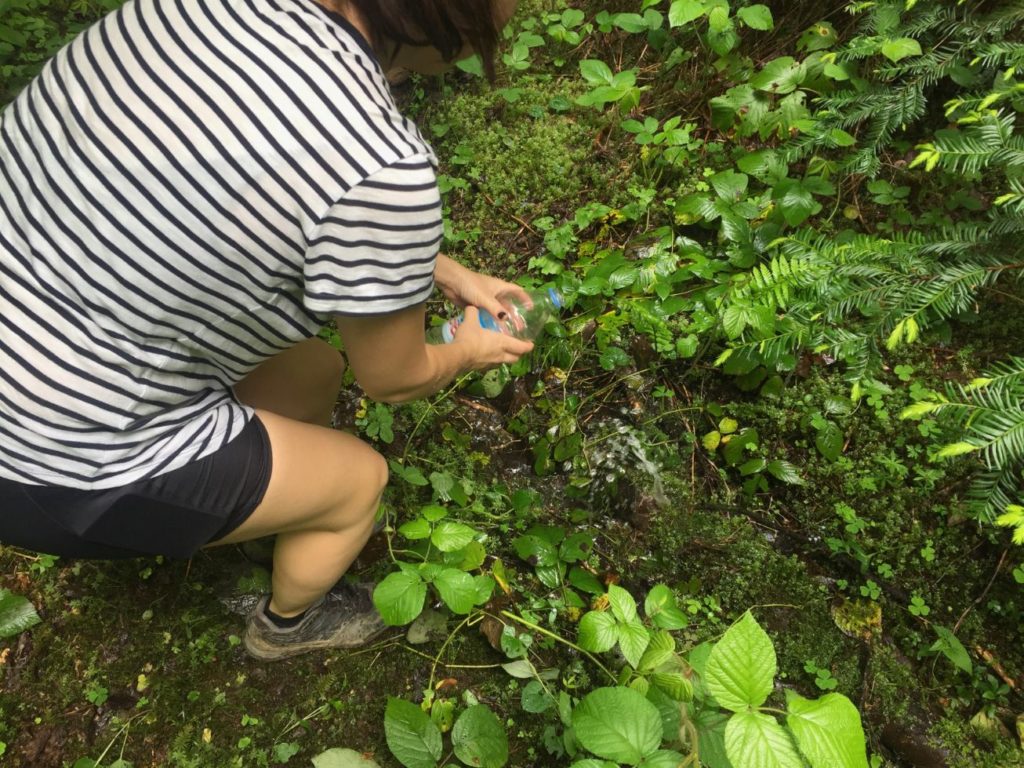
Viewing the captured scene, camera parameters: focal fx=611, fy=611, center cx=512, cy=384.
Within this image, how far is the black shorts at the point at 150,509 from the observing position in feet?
3.97

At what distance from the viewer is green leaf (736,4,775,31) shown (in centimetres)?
276

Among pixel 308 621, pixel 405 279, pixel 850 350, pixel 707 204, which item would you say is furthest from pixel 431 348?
pixel 707 204

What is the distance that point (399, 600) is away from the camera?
1.59 meters

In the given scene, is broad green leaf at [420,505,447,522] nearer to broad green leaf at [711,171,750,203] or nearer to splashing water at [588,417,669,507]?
splashing water at [588,417,669,507]

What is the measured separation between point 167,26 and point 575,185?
219 centimetres

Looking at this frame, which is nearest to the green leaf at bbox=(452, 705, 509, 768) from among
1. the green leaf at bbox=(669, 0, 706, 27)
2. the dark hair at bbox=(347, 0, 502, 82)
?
the dark hair at bbox=(347, 0, 502, 82)

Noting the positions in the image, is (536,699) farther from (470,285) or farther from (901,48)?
(901,48)

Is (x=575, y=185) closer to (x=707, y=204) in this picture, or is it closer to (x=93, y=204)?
(x=707, y=204)

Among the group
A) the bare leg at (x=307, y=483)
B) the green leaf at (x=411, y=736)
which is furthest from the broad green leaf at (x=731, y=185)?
the green leaf at (x=411, y=736)

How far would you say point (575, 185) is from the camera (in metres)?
2.97

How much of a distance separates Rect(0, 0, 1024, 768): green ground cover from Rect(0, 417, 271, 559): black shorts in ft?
1.64

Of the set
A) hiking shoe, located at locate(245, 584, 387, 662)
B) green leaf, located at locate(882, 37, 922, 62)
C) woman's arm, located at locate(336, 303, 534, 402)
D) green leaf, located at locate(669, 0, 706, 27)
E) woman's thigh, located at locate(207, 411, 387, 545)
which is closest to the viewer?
woman's arm, located at locate(336, 303, 534, 402)

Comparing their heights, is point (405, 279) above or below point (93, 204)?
below

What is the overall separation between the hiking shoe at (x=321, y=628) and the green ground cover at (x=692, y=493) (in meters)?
0.06
